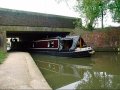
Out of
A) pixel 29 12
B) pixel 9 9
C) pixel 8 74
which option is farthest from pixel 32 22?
pixel 8 74

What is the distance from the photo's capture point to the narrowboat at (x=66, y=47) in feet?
50.3

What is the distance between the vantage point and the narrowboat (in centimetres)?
1532

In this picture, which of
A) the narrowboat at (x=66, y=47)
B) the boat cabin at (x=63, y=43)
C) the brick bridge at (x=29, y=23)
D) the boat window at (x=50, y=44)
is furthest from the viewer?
the boat window at (x=50, y=44)

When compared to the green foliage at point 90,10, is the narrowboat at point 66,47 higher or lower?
lower

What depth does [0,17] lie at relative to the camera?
1733cm

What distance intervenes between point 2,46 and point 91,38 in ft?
26.2

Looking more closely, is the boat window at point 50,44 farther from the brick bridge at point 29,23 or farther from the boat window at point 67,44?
the boat window at point 67,44

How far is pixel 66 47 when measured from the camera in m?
17.4

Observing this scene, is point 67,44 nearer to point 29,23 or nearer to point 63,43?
point 63,43

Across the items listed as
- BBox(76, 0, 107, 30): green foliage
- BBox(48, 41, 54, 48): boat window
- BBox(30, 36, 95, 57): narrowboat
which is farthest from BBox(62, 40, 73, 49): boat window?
BBox(76, 0, 107, 30): green foliage

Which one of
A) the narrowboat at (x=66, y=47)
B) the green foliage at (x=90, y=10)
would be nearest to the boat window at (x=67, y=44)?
the narrowboat at (x=66, y=47)

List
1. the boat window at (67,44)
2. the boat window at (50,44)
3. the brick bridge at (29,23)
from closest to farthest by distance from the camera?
the boat window at (67,44) < the brick bridge at (29,23) < the boat window at (50,44)

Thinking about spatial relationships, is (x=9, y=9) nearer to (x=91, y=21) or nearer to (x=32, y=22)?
(x=32, y=22)

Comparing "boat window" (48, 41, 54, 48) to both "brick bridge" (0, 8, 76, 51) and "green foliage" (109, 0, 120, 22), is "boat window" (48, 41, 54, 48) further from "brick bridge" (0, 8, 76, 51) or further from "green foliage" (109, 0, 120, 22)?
"green foliage" (109, 0, 120, 22)
